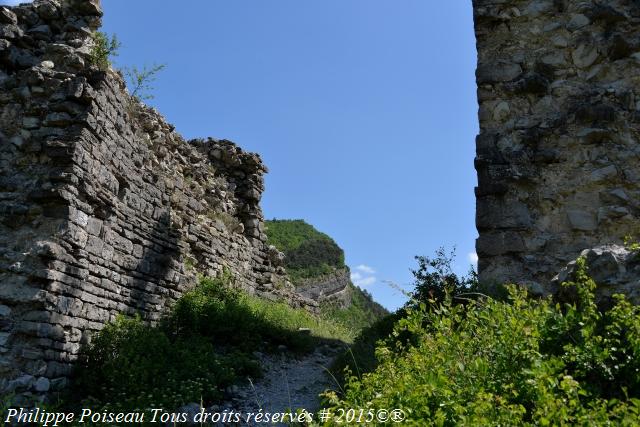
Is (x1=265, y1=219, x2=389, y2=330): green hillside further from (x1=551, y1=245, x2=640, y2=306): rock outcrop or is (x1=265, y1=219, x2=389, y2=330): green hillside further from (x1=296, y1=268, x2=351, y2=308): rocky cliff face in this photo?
(x1=551, y1=245, x2=640, y2=306): rock outcrop

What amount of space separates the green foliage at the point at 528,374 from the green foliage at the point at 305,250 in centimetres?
1665

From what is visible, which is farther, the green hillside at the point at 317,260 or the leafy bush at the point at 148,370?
the green hillside at the point at 317,260

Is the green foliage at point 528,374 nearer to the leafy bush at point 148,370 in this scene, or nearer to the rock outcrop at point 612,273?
the rock outcrop at point 612,273

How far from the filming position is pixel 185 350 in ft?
22.6

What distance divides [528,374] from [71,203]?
5.26 m

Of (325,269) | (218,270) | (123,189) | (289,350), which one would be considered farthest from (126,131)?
(325,269)

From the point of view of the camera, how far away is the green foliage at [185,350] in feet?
19.1

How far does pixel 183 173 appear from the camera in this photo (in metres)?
10.1

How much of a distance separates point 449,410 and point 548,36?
525 centimetres

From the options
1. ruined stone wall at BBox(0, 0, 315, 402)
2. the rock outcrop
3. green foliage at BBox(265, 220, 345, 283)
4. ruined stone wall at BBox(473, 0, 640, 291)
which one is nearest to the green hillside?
green foliage at BBox(265, 220, 345, 283)

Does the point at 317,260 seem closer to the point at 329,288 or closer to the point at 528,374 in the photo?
the point at 329,288

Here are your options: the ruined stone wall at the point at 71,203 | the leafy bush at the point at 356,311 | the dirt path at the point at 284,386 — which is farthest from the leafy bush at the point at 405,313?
the leafy bush at the point at 356,311

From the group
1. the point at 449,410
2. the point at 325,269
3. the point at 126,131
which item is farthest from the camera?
the point at 325,269

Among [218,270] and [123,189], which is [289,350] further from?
[123,189]
